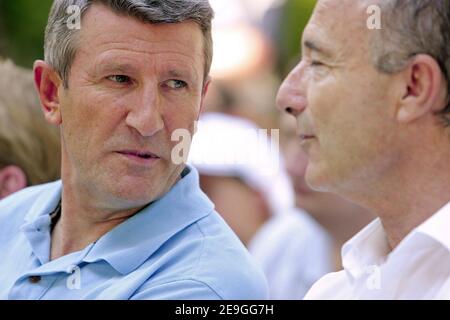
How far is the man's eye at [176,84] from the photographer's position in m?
2.22

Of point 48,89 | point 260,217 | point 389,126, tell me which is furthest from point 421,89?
point 260,217

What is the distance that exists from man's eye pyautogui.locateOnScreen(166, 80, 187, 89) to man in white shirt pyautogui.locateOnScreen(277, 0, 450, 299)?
0.33 meters

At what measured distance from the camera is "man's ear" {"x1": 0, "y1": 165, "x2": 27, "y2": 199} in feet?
9.63

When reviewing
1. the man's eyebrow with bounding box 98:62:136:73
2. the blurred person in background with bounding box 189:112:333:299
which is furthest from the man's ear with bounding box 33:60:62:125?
Answer: the blurred person in background with bounding box 189:112:333:299

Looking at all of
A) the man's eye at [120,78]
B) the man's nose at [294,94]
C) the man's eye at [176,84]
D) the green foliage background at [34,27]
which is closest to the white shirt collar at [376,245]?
the man's nose at [294,94]

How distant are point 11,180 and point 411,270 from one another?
1492mm

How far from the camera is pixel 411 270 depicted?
6.28ft

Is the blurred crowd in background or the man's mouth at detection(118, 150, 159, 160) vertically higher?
the man's mouth at detection(118, 150, 159, 160)

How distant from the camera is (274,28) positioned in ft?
24.6

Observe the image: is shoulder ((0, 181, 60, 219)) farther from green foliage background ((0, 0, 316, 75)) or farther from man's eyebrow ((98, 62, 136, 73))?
green foliage background ((0, 0, 316, 75))

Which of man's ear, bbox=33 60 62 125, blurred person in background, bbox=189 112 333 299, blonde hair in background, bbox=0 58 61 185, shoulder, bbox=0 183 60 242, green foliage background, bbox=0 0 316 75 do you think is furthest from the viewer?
green foliage background, bbox=0 0 316 75

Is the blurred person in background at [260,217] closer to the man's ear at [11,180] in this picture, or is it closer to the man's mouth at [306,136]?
the man's ear at [11,180]

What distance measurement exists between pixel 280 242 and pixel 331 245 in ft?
1.26

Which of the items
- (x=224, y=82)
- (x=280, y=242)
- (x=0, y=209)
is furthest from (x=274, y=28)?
(x=0, y=209)
